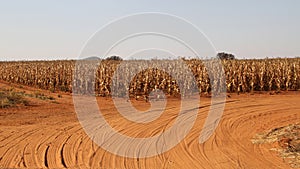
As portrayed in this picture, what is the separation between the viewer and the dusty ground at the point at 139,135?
28.2 ft

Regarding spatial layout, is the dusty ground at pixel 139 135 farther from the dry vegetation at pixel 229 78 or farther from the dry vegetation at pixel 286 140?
the dry vegetation at pixel 229 78

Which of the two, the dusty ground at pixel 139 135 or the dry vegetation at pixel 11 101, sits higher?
the dry vegetation at pixel 11 101

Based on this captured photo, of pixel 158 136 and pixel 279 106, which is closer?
pixel 158 136

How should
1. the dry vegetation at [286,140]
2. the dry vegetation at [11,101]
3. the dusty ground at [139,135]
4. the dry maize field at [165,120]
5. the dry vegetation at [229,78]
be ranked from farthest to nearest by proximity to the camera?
the dry vegetation at [229,78] → the dry vegetation at [11,101] → the dry vegetation at [286,140] → the dry maize field at [165,120] → the dusty ground at [139,135]

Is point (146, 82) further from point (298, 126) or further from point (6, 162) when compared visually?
point (6, 162)

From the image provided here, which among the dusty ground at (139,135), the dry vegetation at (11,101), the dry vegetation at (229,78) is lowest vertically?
the dusty ground at (139,135)

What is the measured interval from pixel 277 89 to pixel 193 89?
5594mm

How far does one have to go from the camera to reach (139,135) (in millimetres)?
11469

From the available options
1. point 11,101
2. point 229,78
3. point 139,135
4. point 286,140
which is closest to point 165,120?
point 139,135

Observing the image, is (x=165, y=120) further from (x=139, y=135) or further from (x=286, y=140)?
(x=286, y=140)

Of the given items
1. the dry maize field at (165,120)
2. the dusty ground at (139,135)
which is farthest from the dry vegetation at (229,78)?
the dusty ground at (139,135)

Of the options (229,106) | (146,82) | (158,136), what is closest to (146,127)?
(158,136)

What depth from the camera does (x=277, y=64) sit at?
26.7 m

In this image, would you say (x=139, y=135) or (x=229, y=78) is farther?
(x=229, y=78)
